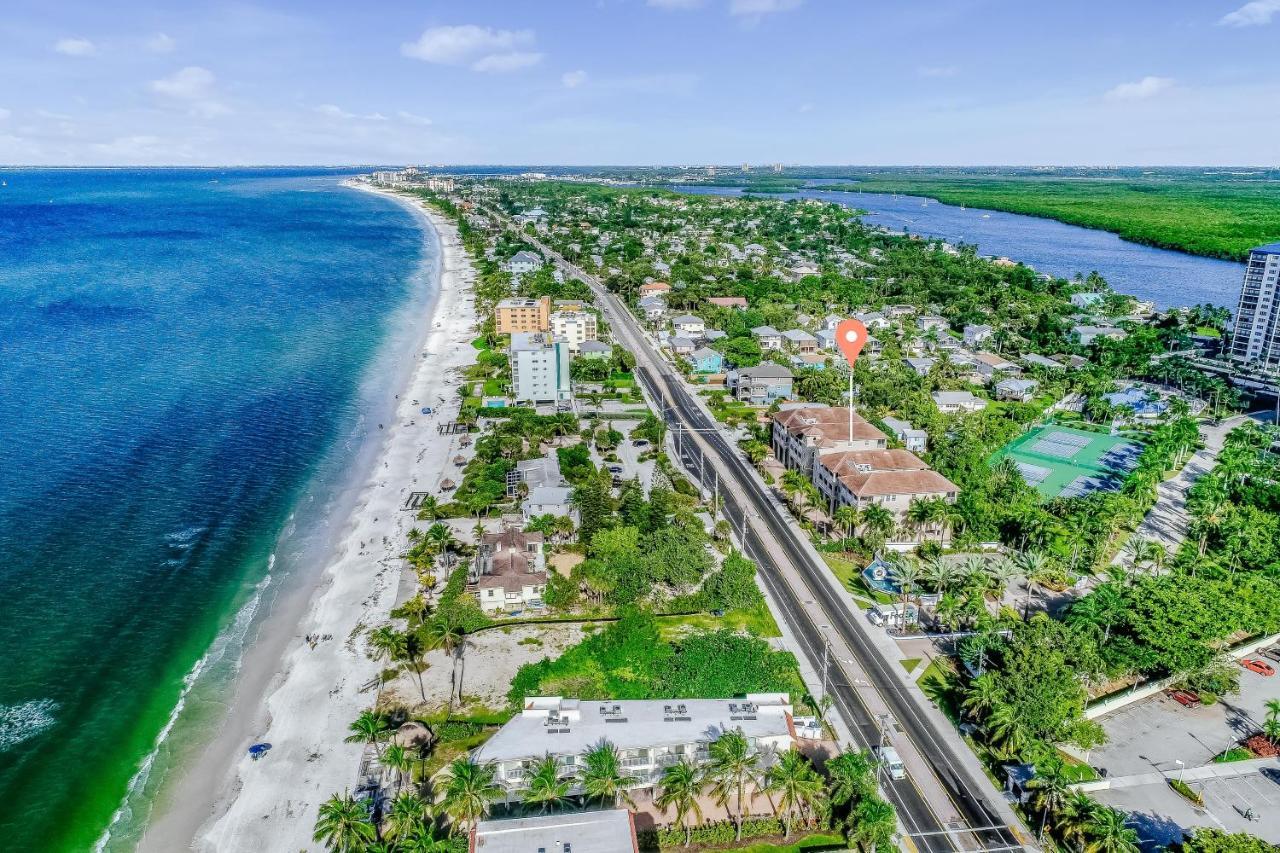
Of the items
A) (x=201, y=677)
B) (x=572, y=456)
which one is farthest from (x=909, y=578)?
(x=201, y=677)

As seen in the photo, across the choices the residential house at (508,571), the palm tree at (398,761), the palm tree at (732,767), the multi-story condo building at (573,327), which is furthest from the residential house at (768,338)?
the palm tree at (398,761)

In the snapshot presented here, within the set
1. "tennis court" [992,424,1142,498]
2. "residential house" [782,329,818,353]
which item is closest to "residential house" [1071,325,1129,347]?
"tennis court" [992,424,1142,498]

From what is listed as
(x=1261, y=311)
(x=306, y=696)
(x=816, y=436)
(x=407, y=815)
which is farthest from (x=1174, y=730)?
(x=1261, y=311)

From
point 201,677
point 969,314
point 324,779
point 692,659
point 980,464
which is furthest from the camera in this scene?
point 969,314

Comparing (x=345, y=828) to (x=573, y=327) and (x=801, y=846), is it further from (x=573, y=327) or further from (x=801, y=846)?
(x=573, y=327)

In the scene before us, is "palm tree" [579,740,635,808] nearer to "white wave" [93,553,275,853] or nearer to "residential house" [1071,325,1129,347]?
"white wave" [93,553,275,853]

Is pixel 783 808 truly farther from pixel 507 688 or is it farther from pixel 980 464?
pixel 980 464

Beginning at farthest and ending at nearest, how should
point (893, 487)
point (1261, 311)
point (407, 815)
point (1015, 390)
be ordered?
1. point (1261, 311)
2. point (1015, 390)
3. point (893, 487)
4. point (407, 815)
